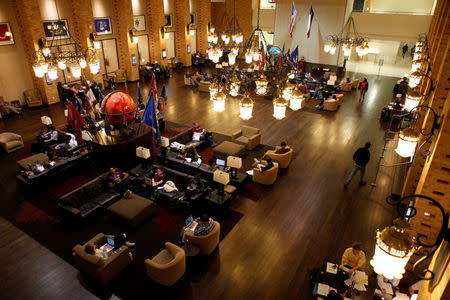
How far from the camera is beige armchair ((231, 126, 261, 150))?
11812mm

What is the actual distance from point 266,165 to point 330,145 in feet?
13.5

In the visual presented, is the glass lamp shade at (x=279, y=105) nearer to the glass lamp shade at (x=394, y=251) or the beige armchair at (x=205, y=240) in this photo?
the beige armchair at (x=205, y=240)

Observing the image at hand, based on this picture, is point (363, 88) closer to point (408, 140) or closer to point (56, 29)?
point (408, 140)

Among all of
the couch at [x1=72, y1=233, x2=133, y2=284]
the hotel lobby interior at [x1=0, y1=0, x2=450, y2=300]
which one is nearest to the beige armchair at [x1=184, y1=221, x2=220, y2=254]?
the hotel lobby interior at [x1=0, y1=0, x2=450, y2=300]

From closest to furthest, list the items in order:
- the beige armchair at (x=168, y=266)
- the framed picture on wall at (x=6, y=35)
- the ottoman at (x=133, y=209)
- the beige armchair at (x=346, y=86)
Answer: the beige armchair at (x=168, y=266), the ottoman at (x=133, y=209), the framed picture on wall at (x=6, y=35), the beige armchair at (x=346, y=86)

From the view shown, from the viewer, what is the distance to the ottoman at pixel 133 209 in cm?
783

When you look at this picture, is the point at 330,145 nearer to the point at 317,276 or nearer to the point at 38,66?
the point at 317,276

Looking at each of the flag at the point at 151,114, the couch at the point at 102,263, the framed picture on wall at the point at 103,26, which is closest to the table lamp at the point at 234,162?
the flag at the point at 151,114

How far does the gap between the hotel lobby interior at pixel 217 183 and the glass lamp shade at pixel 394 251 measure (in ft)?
0.04

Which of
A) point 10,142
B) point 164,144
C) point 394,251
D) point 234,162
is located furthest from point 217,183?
point 10,142

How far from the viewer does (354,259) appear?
20.0 ft

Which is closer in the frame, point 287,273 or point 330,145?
point 287,273

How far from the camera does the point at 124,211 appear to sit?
796 cm

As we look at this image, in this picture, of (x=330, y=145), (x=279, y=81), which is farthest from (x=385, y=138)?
(x=279, y=81)
